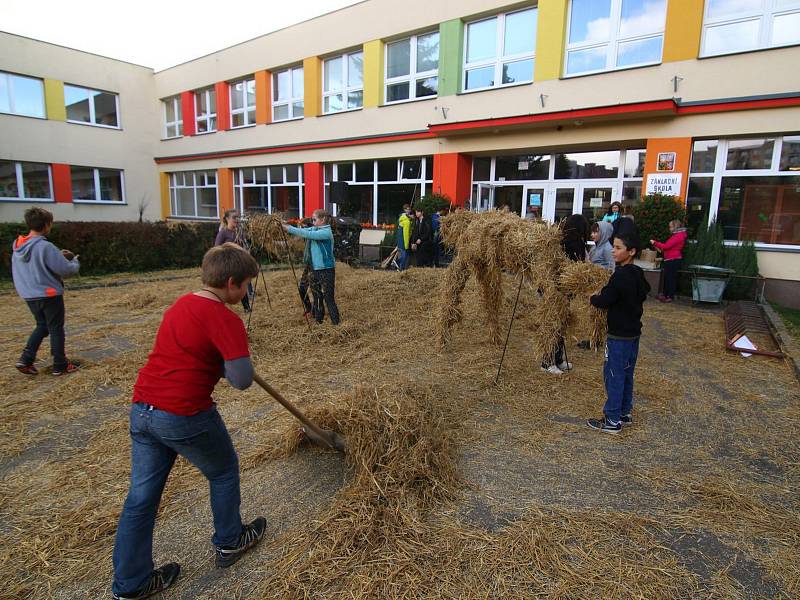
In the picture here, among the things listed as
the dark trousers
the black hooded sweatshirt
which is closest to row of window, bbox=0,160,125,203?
the dark trousers

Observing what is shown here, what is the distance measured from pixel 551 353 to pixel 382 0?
47.7 ft

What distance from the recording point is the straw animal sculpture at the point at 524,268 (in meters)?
4.52

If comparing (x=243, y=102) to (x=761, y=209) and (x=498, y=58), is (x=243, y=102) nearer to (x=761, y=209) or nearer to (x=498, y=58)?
(x=498, y=58)

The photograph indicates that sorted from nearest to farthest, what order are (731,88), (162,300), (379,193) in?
(162,300), (731,88), (379,193)

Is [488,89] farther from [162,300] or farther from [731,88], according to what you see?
[162,300]

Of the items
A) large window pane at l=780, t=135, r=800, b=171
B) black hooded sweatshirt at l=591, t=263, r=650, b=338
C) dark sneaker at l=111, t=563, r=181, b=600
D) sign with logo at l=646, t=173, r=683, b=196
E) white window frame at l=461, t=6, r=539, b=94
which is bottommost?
dark sneaker at l=111, t=563, r=181, b=600

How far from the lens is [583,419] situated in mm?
4309

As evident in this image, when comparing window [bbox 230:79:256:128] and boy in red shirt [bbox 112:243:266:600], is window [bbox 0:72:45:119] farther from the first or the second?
boy in red shirt [bbox 112:243:266:600]

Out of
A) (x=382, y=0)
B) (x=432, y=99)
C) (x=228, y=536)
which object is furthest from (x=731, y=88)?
(x=228, y=536)

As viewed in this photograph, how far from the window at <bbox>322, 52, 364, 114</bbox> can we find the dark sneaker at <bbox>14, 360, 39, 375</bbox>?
546 inches

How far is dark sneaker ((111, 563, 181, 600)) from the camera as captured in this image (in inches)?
87.4

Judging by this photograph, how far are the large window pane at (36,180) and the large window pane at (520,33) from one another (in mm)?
19748

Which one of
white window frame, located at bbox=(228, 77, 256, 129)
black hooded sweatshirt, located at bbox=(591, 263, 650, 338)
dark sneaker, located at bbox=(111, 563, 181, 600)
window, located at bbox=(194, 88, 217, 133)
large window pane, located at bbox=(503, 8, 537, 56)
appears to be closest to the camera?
dark sneaker, located at bbox=(111, 563, 181, 600)

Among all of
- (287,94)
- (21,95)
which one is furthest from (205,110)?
(21,95)
